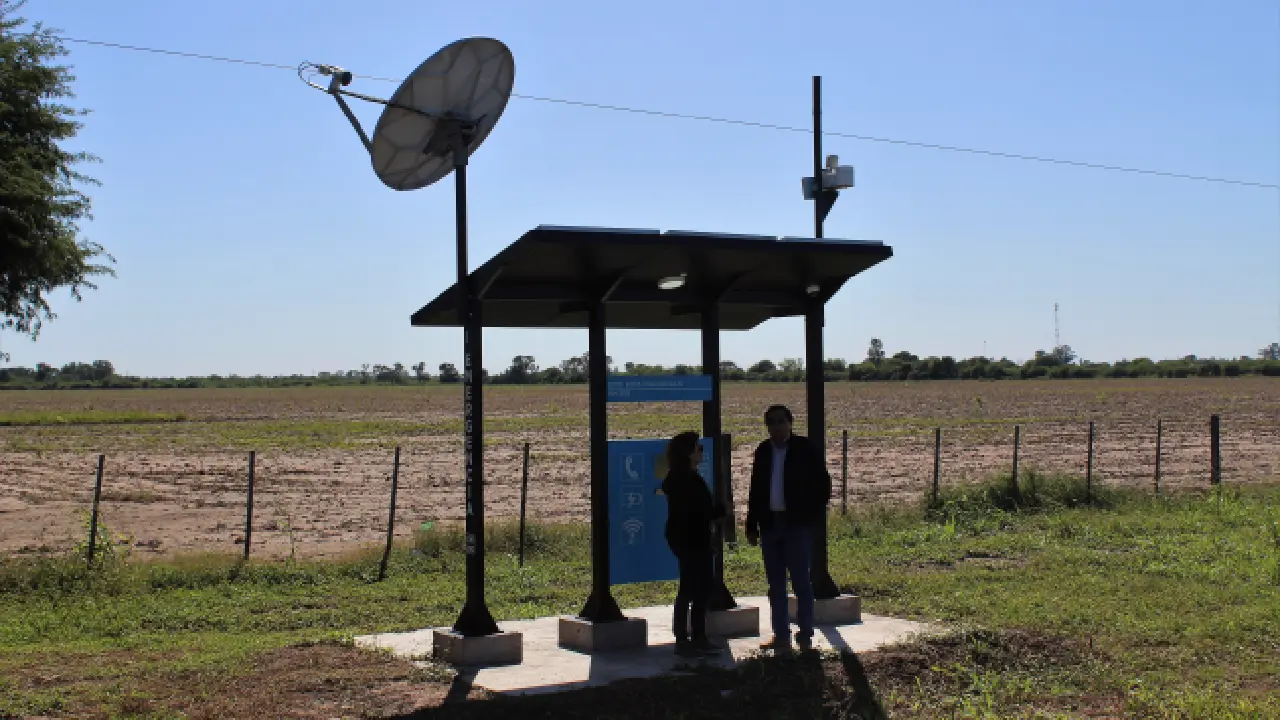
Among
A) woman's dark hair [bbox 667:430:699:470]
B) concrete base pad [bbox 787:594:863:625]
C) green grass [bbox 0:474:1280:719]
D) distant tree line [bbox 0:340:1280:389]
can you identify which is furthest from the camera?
distant tree line [bbox 0:340:1280:389]

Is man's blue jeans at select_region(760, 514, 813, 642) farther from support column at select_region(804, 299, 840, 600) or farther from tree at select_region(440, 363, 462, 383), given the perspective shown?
tree at select_region(440, 363, 462, 383)

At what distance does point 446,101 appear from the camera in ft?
30.5

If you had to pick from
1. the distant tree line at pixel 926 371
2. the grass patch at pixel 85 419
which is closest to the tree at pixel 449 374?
the distant tree line at pixel 926 371

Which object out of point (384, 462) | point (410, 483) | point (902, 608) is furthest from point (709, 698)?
point (384, 462)

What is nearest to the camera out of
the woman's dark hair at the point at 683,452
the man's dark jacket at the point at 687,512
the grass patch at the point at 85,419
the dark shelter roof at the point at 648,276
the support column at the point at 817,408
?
the dark shelter roof at the point at 648,276

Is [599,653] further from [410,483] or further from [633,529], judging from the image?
[410,483]

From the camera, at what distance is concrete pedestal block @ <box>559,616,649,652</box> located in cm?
949

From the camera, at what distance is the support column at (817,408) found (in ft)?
35.1

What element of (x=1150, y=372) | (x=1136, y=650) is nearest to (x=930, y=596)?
(x=1136, y=650)

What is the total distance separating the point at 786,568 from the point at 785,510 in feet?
1.91

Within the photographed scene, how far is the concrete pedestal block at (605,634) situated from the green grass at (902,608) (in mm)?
1120

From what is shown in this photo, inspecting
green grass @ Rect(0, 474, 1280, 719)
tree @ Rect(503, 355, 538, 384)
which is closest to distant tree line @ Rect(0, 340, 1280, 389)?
tree @ Rect(503, 355, 538, 384)

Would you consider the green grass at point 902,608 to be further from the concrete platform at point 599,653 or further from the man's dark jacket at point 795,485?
the man's dark jacket at point 795,485

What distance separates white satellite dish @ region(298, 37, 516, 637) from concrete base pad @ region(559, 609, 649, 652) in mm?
761
